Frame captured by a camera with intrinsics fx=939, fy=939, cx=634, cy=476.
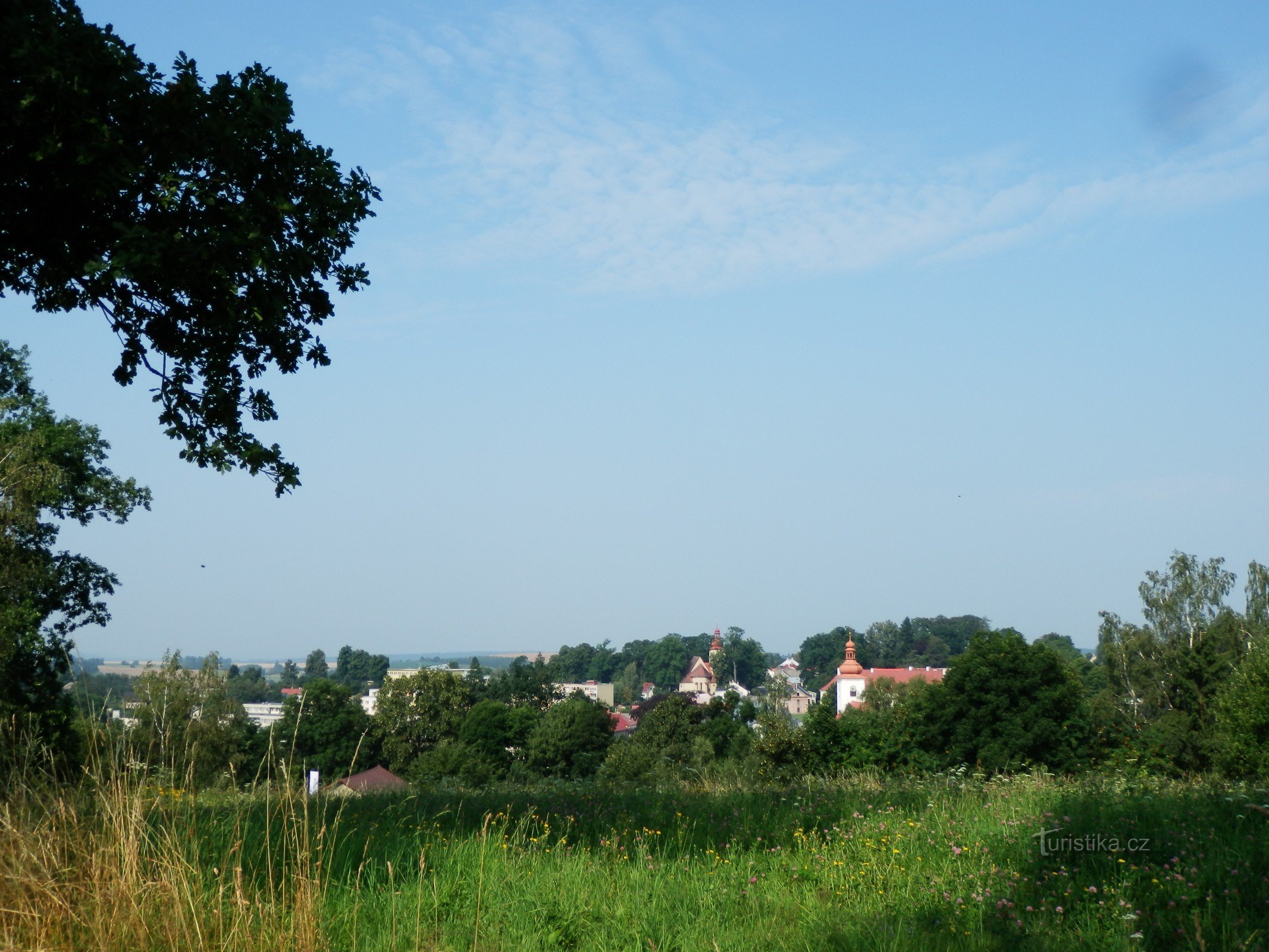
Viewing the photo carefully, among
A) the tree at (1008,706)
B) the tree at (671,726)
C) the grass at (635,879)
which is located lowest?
the tree at (671,726)

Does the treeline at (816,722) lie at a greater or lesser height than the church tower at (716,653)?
greater

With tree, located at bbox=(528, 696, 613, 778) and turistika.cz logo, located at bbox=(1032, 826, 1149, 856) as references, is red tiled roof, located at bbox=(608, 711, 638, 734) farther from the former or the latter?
turistika.cz logo, located at bbox=(1032, 826, 1149, 856)

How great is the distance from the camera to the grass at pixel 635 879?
4.37 meters

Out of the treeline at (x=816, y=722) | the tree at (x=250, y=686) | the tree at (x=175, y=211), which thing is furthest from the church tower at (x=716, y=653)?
the tree at (x=175, y=211)

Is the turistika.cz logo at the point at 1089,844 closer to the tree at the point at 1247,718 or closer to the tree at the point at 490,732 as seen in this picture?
the tree at the point at 1247,718

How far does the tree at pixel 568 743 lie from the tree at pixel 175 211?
5700 cm

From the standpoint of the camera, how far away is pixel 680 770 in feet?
53.8

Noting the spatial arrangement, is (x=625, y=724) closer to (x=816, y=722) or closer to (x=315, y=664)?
(x=315, y=664)

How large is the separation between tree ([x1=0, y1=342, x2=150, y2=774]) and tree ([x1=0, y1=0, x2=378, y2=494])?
13691 mm

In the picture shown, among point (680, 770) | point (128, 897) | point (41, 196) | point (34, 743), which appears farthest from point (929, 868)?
point (680, 770)

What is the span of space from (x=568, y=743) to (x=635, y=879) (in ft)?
200

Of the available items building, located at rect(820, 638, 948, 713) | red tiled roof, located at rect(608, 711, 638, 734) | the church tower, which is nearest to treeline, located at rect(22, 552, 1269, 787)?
red tiled roof, located at rect(608, 711, 638, 734)

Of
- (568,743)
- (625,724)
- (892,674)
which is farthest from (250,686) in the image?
(892,674)

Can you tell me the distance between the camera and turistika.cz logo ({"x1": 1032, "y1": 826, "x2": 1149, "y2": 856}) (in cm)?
584
